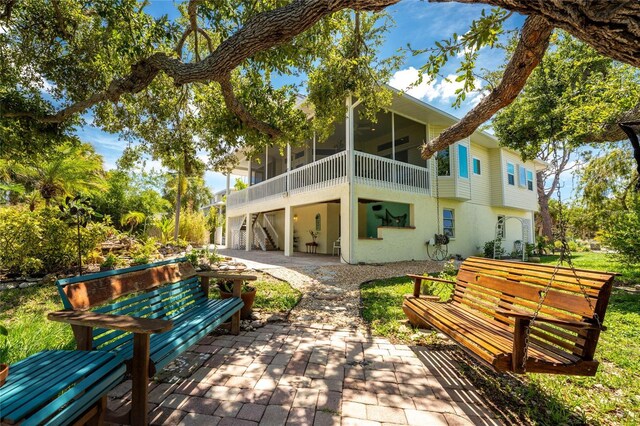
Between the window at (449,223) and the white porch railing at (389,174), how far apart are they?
1.72 meters

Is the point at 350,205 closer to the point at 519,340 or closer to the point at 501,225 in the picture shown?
the point at 519,340

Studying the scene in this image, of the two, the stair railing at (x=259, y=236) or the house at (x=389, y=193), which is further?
the stair railing at (x=259, y=236)

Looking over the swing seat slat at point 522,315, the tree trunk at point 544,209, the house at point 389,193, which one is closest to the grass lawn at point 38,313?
the swing seat slat at point 522,315

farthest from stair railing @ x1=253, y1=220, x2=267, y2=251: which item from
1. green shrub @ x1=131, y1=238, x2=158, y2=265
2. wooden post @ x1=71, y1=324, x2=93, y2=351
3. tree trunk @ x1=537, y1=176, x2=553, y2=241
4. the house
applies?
tree trunk @ x1=537, y1=176, x2=553, y2=241

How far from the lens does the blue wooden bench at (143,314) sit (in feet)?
6.16

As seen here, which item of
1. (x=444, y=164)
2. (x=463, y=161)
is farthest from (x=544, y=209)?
(x=444, y=164)

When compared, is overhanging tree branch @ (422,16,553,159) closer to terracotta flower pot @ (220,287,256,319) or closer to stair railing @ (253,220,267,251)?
terracotta flower pot @ (220,287,256,319)

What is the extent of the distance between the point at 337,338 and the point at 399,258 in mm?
8329

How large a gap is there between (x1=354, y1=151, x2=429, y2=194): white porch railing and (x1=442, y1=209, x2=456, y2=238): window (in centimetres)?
172

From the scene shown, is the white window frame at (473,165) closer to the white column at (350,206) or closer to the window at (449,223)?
the window at (449,223)

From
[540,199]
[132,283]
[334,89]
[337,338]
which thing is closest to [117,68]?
[334,89]

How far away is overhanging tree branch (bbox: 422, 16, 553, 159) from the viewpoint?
A: 241cm

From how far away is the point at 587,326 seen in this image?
77.0 inches

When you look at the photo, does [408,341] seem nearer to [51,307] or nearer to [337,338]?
[337,338]
